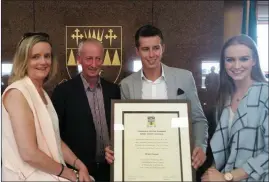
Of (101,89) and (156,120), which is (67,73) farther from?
(156,120)

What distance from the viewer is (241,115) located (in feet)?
3.52

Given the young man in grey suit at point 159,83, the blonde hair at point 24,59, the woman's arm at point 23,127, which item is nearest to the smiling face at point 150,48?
the young man in grey suit at point 159,83

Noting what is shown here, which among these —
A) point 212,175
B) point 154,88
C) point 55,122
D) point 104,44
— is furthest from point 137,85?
point 212,175

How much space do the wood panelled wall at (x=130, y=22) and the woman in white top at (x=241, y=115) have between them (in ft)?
0.25

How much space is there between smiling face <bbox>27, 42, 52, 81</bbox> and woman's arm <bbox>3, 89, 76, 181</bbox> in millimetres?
98

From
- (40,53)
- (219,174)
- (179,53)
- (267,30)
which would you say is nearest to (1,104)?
(40,53)

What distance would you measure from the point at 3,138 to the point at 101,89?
0.39 metres

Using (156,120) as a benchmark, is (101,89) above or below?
above

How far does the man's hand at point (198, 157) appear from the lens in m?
1.07

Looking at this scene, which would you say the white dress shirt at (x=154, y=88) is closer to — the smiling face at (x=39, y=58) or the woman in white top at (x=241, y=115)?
the woman in white top at (x=241, y=115)

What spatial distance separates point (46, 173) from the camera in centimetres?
110

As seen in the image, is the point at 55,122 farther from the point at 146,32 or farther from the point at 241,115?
the point at 241,115

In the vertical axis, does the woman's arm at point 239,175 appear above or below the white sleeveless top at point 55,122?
below

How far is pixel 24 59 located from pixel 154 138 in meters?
0.53
